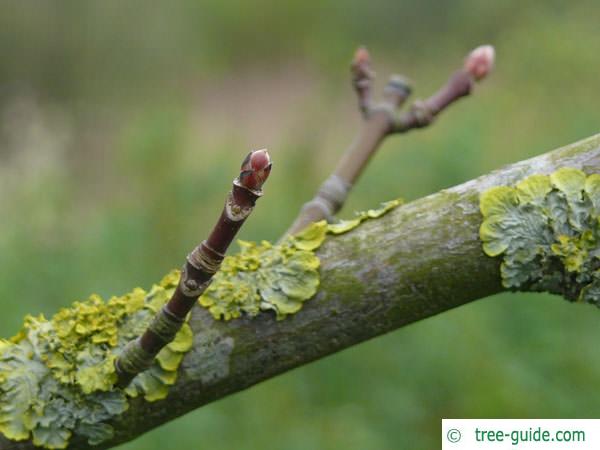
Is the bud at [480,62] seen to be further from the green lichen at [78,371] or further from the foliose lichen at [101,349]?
the green lichen at [78,371]

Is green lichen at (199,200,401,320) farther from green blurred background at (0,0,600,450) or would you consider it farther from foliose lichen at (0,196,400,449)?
green blurred background at (0,0,600,450)

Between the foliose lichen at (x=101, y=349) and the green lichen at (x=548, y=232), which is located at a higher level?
the green lichen at (x=548, y=232)

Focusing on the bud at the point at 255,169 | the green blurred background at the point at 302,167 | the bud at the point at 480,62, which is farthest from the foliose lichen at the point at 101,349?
the green blurred background at the point at 302,167

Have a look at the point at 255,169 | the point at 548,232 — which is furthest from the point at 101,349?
the point at 548,232

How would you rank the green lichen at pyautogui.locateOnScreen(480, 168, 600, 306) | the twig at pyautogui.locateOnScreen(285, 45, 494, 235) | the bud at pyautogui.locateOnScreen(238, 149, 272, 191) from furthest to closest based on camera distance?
the twig at pyautogui.locateOnScreen(285, 45, 494, 235) < the green lichen at pyautogui.locateOnScreen(480, 168, 600, 306) < the bud at pyautogui.locateOnScreen(238, 149, 272, 191)

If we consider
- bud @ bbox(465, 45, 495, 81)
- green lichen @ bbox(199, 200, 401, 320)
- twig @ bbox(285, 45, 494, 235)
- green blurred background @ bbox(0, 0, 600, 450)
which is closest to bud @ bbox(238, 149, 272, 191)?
green lichen @ bbox(199, 200, 401, 320)

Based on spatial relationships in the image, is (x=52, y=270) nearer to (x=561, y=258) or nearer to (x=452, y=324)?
(x=452, y=324)
